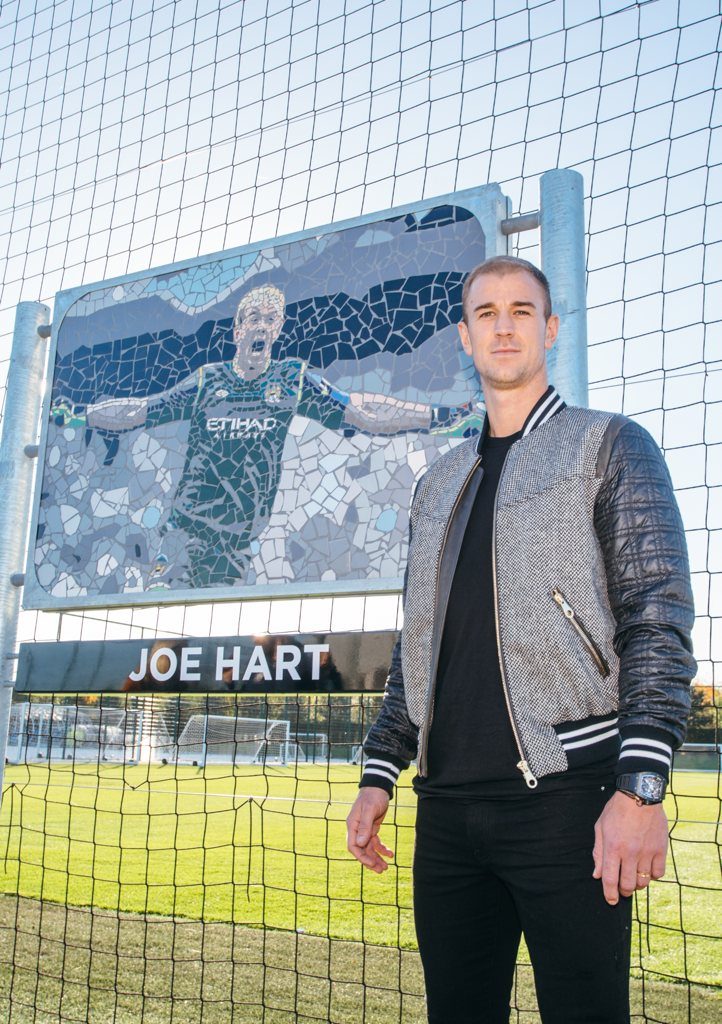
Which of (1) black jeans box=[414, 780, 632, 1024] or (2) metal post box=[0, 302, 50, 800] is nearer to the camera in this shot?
(1) black jeans box=[414, 780, 632, 1024]

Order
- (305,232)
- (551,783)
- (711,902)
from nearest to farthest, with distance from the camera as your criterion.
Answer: (551,783)
(305,232)
(711,902)

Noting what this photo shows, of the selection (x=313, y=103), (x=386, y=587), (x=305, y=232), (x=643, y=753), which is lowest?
(x=643, y=753)

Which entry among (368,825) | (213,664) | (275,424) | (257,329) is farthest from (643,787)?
(257,329)

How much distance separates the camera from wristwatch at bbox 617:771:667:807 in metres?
1.36

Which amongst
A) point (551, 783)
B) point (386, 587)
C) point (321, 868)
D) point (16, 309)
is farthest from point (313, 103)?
point (321, 868)

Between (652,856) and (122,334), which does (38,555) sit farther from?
(652,856)

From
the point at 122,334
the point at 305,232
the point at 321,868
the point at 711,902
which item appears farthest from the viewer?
the point at 321,868

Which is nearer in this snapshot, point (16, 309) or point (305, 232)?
point (305, 232)

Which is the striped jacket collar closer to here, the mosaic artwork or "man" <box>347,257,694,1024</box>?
"man" <box>347,257,694,1024</box>

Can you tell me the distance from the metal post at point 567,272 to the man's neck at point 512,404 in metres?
1.01

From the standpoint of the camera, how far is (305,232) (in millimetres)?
3717

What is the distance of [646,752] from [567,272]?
1.93m

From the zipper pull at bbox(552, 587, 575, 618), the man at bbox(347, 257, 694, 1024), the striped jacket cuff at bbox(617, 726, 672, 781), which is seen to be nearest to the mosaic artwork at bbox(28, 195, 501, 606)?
the man at bbox(347, 257, 694, 1024)

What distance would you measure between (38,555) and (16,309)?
3.66ft
